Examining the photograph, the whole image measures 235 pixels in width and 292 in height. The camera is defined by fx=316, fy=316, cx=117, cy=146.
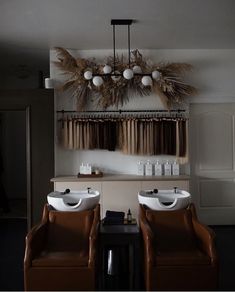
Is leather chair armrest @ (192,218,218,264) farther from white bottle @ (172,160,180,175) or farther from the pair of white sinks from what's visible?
white bottle @ (172,160,180,175)

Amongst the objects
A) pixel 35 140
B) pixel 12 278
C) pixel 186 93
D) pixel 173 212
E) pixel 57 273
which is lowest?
pixel 12 278

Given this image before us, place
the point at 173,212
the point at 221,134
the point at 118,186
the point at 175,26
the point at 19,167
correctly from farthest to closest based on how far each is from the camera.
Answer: the point at 19,167, the point at 221,134, the point at 118,186, the point at 175,26, the point at 173,212

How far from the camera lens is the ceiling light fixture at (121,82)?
419 cm

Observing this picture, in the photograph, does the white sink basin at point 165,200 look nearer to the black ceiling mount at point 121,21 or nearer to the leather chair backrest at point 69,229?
the leather chair backrest at point 69,229

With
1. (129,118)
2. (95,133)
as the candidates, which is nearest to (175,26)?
(129,118)

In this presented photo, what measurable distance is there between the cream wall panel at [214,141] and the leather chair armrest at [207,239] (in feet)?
6.62

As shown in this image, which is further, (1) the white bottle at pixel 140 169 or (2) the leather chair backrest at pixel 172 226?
(1) the white bottle at pixel 140 169

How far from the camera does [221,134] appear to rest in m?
4.54

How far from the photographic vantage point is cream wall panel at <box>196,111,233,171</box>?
4.53 meters

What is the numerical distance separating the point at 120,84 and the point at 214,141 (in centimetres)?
158

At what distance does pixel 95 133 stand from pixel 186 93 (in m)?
1.36

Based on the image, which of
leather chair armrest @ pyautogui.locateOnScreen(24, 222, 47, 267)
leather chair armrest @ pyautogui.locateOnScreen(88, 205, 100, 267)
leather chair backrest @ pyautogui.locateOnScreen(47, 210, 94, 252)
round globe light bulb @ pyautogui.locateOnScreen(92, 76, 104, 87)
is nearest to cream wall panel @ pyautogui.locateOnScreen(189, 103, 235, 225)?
round globe light bulb @ pyautogui.locateOnScreen(92, 76, 104, 87)

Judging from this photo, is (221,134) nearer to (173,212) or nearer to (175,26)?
(175,26)

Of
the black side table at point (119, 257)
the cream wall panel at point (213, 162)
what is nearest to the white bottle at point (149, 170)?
the cream wall panel at point (213, 162)
